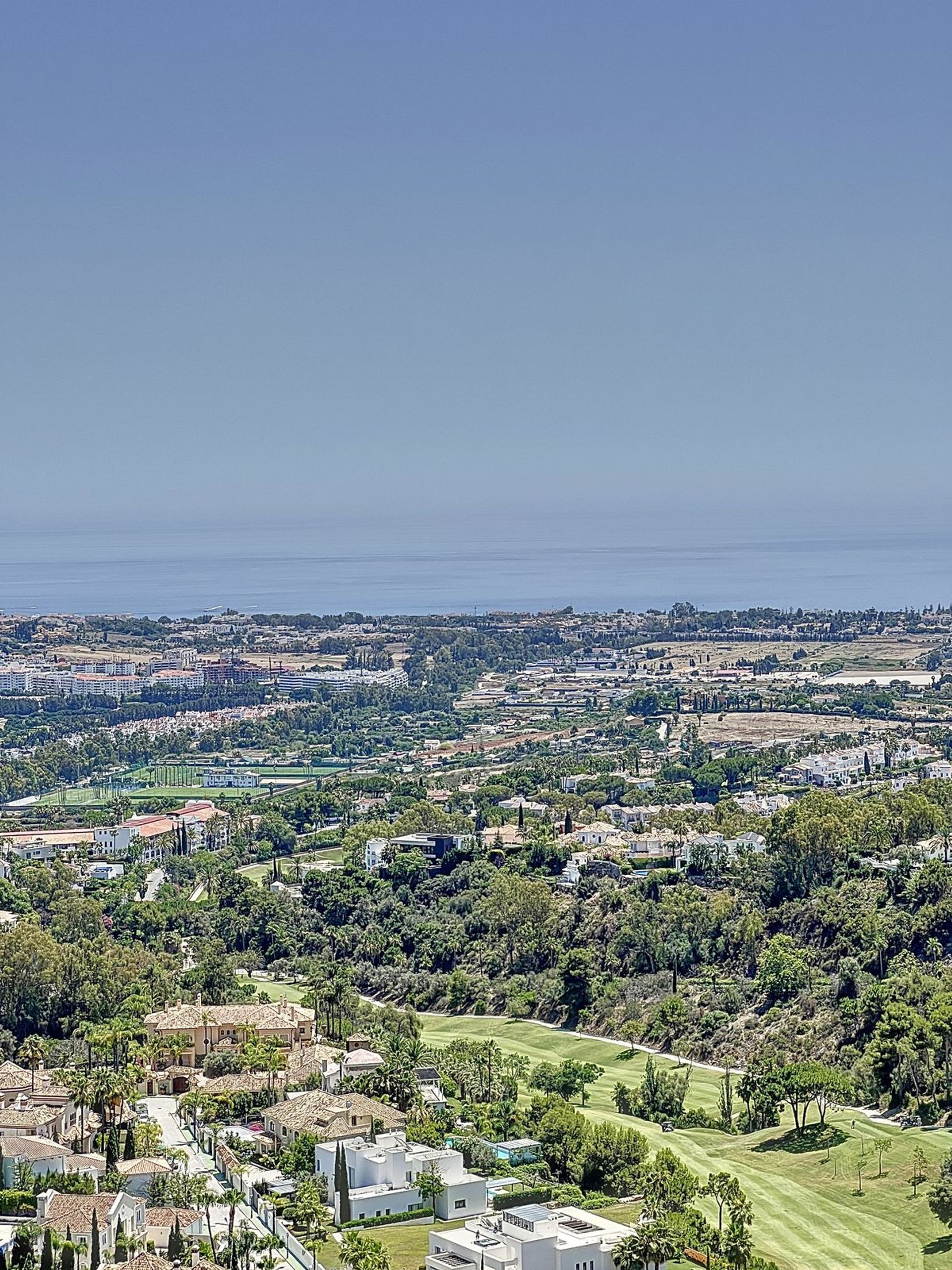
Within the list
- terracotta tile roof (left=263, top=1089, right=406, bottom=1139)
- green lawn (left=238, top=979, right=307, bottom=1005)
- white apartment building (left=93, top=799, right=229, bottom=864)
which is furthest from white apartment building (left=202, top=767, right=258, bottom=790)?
terracotta tile roof (left=263, top=1089, right=406, bottom=1139)

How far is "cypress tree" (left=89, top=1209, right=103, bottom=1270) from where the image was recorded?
30125 millimetres

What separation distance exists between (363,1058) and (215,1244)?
1215 centimetres

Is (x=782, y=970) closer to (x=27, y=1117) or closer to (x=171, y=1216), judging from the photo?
(x=27, y=1117)

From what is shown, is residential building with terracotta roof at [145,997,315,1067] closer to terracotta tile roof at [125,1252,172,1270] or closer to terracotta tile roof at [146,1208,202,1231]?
terracotta tile roof at [146,1208,202,1231]

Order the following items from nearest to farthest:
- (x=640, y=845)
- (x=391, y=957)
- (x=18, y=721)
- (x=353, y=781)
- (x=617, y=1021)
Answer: (x=617, y=1021) → (x=391, y=957) → (x=640, y=845) → (x=353, y=781) → (x=18, y=721)

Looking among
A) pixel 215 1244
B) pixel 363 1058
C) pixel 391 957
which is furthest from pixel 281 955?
pixel 215 1244

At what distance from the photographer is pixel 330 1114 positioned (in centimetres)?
3822

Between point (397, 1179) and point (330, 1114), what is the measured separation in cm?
389

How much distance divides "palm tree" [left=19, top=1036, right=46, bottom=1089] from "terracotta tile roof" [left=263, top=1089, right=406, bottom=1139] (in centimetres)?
723

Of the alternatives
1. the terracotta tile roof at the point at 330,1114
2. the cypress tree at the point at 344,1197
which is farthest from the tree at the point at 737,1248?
the terracotta tile roof at the point at 330,1114

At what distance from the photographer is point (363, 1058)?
43281 millimetres

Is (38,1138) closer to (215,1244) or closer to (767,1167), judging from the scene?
(215,1244)

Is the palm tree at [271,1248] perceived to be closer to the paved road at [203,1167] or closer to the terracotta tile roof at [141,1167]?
A: the paved road at [203,1167]

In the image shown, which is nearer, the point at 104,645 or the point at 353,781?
the point at 353,781
